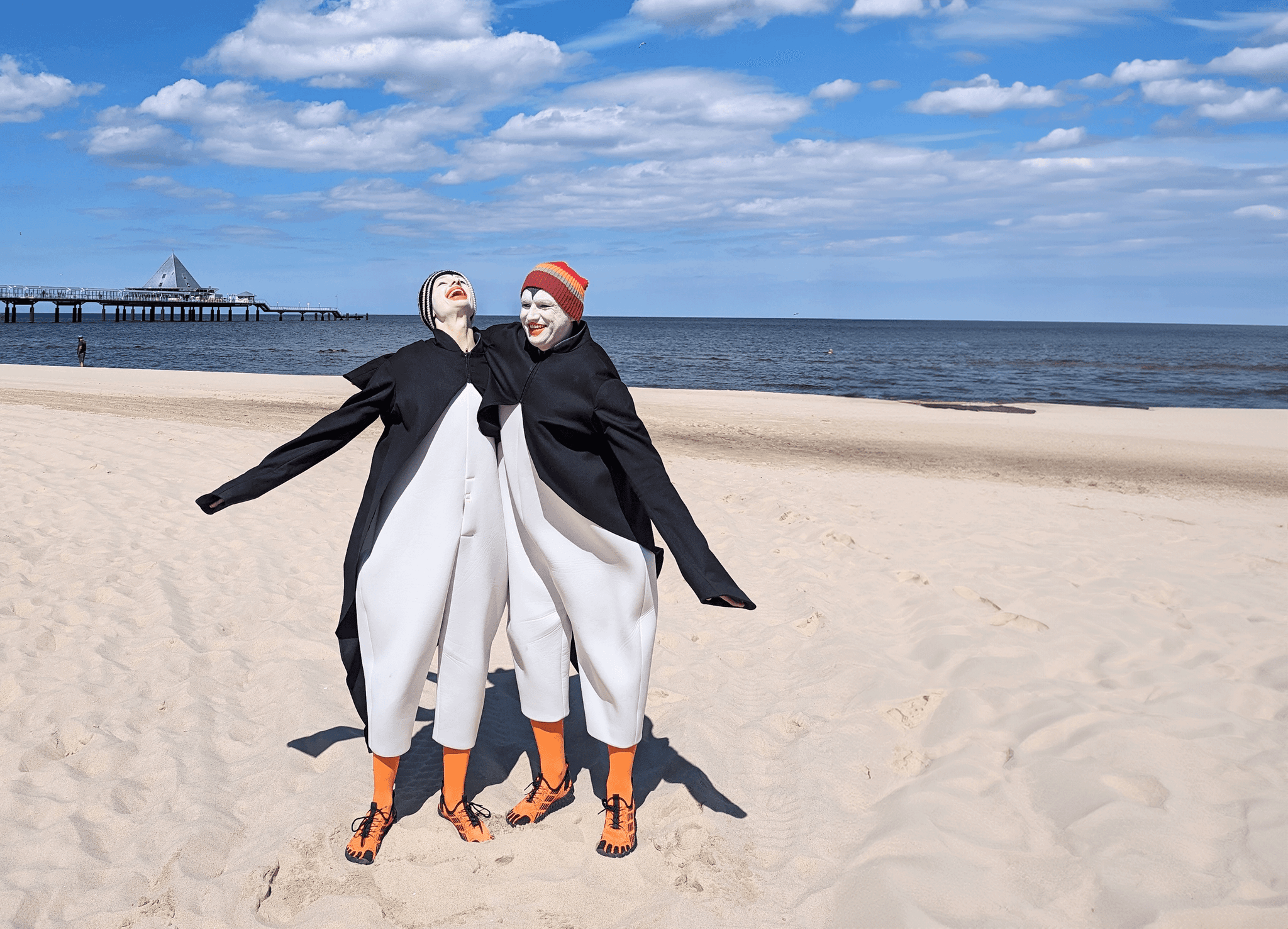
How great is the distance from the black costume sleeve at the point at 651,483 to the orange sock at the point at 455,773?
3.90ft

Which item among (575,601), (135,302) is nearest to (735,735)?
(575,601)

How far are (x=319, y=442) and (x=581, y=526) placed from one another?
100cm

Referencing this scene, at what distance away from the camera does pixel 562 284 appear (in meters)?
2.93

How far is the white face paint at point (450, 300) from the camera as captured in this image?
3.03 metres

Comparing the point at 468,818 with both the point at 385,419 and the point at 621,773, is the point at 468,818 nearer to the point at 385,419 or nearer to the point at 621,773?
the point at 621,773

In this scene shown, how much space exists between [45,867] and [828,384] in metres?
32.1

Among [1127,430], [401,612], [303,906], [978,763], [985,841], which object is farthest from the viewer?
[1127,430]

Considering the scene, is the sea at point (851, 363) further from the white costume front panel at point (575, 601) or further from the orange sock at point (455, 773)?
the orange sock at point (455, 773)

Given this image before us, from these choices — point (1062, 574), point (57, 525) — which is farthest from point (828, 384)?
point (57, 525)

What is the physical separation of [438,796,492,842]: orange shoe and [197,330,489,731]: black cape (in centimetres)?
94

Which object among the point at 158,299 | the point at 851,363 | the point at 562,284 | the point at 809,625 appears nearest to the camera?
the point at 562,284

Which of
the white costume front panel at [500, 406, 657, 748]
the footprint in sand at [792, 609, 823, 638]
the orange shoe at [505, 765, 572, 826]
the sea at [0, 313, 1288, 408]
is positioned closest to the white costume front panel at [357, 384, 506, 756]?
the white costume front panel at [500, 406, 657, 748]

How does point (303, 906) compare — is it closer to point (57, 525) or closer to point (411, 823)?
point (411, 823)

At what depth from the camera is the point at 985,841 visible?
128 inches
